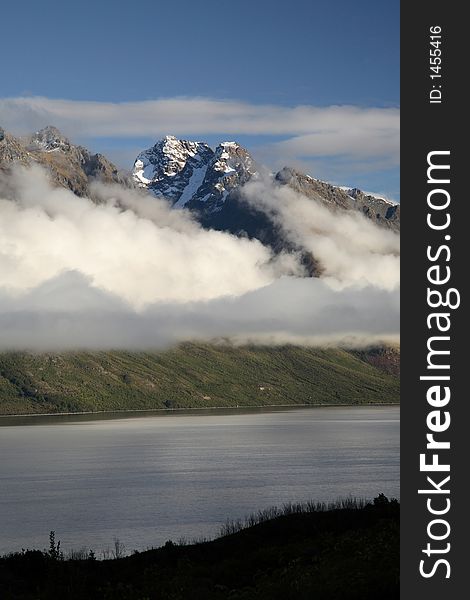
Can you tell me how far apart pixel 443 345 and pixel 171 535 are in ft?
325

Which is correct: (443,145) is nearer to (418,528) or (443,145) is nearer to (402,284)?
(402,284)

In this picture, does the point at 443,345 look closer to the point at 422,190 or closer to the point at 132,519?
the point at 422,190

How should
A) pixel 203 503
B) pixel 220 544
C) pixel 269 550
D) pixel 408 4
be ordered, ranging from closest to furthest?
pixel 408 4
pixel 269 550
pixel 220 544
pixel 203 503

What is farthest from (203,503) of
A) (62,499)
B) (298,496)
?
(62,499)

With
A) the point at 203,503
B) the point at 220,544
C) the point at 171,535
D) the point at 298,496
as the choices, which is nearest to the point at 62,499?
the point at 203,503

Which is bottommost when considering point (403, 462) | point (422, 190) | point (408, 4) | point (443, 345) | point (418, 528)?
point (418, 528)

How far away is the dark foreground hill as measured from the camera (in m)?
47.5

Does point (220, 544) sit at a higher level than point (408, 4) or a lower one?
lower

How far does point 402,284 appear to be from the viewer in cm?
A: 3188

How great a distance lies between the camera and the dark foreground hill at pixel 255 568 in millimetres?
47500

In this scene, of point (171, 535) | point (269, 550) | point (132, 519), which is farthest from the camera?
point (132, 519)

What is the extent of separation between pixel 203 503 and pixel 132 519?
62.7ft

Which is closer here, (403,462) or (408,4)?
(403,462)

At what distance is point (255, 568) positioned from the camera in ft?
226
